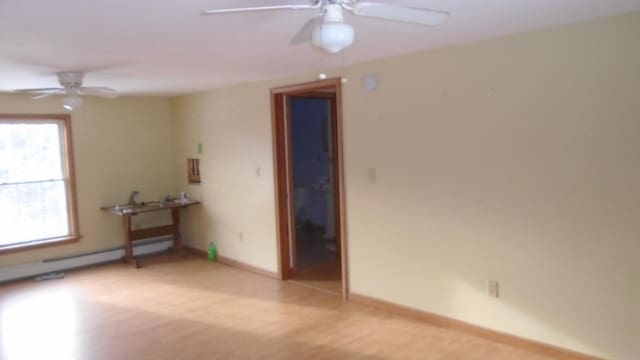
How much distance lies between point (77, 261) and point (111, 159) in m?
1.29

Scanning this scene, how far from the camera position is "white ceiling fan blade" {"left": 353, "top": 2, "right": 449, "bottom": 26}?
6.53ft

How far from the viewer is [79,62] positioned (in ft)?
12.2

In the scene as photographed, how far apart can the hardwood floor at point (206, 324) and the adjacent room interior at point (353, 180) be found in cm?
3

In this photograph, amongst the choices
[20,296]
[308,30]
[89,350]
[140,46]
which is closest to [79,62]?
[140,46]

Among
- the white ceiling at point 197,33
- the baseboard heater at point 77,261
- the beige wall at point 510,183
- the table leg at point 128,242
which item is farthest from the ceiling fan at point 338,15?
the baseboard heater at point 77,261

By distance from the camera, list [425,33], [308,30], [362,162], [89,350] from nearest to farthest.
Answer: [308,30] < [425,33] < [89,350] < [362,162]

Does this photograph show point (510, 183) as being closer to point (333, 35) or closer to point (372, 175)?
point (372, 175)

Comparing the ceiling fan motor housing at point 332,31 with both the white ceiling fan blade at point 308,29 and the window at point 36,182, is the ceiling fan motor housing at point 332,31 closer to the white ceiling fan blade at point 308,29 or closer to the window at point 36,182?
the white ceiling fan blade at point 308,29

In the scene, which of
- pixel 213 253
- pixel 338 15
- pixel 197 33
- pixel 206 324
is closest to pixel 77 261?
pixel 213 253

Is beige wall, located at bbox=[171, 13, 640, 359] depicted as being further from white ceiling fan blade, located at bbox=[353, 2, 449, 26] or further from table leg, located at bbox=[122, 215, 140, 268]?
table leg, located at bbox=[122, 215, 140, 268]

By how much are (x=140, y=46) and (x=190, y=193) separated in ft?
11.7

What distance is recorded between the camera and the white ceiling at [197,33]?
241cm

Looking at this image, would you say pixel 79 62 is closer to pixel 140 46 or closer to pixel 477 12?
pixel 140 46

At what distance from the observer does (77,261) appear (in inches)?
238
